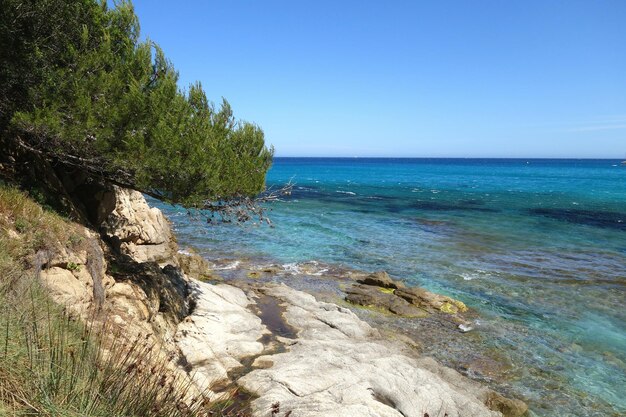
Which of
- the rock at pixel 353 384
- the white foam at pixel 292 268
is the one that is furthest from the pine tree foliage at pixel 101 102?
the white foam at pixel 292 268

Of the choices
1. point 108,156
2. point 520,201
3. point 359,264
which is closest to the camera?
point 108,156

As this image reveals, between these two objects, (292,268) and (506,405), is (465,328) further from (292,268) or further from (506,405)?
(292,268)

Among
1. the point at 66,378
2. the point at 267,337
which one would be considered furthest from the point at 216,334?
the point at 66,378

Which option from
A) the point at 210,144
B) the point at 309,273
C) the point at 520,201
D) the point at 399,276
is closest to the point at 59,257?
the point at 210,144

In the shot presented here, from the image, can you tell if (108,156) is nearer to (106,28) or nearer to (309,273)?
(106,28)

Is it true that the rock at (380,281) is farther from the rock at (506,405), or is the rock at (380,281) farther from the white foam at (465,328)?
the rock at (506,405)

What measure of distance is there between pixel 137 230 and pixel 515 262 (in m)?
Answer: 21.8

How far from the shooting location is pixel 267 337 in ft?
44.8

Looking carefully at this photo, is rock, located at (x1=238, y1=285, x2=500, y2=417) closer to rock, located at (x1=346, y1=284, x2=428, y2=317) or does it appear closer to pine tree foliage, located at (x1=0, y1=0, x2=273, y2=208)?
rock, located at (x1=346, y1=284, x2=428, y2=317)

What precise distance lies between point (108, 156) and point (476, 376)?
1228 centimetres

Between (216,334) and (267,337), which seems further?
(267,337)

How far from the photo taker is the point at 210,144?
11547 millimetres

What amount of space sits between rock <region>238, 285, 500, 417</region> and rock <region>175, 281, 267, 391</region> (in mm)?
815

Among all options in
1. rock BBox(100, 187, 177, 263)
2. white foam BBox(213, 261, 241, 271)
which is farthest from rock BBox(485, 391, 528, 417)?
white foam BBox(213, 261, 241, 271)
